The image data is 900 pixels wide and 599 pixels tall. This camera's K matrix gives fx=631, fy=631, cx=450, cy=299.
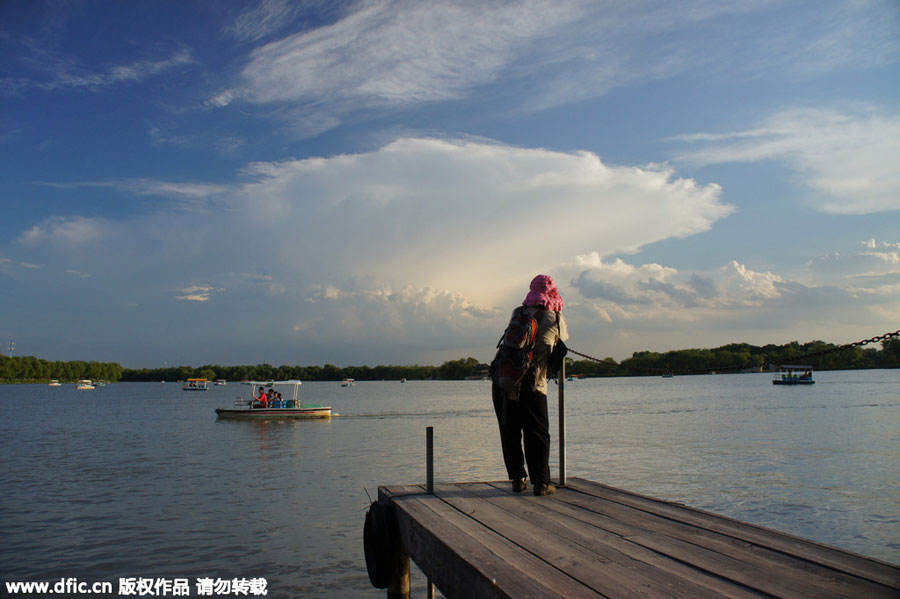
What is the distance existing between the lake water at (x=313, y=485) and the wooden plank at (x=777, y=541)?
5249 mm

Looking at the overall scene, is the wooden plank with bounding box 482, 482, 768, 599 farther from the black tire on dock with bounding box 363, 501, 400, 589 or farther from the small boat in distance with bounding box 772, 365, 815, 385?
the small boat in distance with bounding box 772, 365, 815, 385

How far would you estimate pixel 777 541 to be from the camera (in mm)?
4555

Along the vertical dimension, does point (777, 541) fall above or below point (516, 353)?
below

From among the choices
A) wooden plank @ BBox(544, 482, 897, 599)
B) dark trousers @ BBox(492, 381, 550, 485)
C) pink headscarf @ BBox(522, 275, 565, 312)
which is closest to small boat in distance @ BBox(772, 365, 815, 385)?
pink headscarf @ BBox(522, 275, 565, 312)

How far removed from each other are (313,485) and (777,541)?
Answer: 58.8 ft

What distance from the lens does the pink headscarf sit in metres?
6.89

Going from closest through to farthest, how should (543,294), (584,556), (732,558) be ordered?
(732,558), (584,556), (543,294)

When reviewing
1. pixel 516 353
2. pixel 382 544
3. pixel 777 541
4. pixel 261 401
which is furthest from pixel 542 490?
pixel 261 401

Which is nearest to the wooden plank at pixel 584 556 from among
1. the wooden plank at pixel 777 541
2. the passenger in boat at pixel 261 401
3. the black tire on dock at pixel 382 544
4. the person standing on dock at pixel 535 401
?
the person standing on dock at pixel 535 401

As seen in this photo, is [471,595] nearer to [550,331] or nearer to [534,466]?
[534,466]

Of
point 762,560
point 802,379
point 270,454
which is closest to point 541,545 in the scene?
point 762,560

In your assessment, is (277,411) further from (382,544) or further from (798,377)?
(798,377)

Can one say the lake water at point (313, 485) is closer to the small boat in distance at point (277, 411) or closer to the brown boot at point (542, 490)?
the small boat in distance at point (277, 411)

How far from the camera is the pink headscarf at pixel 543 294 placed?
689cm
